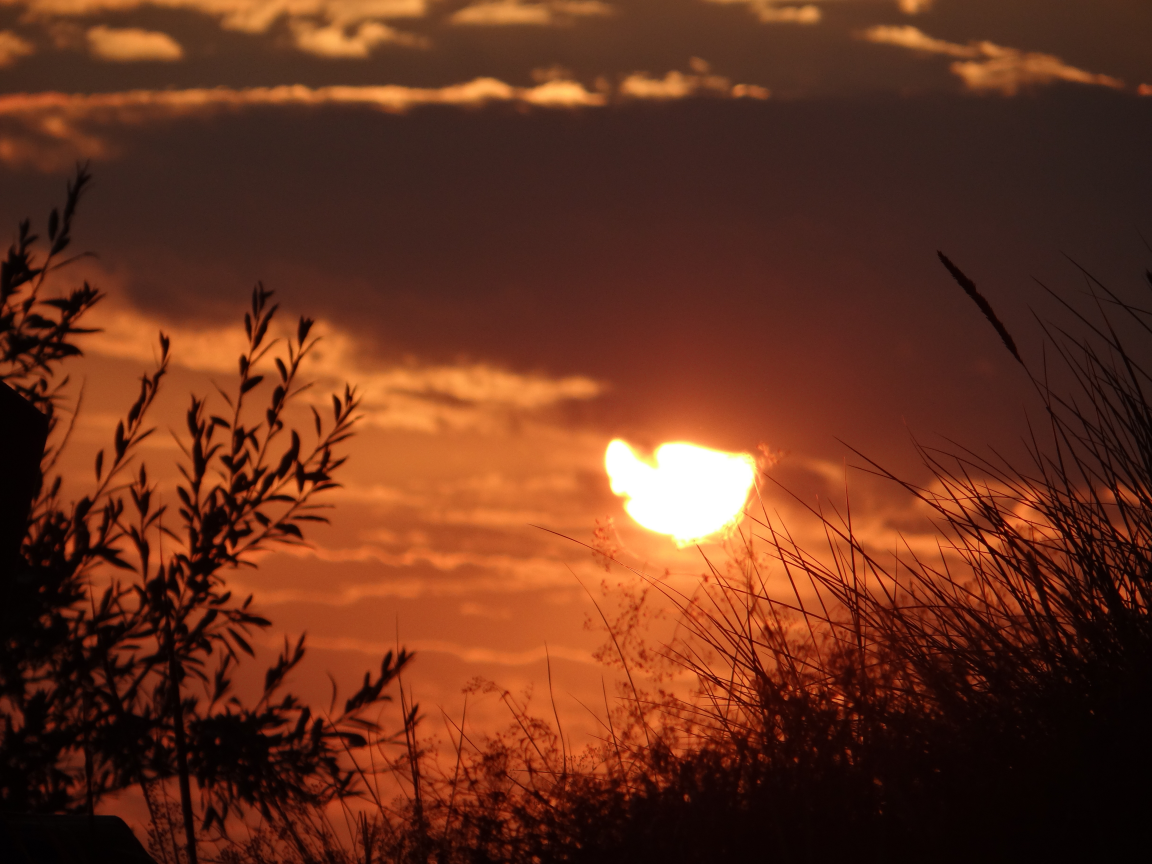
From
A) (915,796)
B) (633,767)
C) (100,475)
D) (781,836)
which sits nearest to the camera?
(781,836)

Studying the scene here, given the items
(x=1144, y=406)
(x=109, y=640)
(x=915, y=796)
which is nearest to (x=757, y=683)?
(x=915, y=796)

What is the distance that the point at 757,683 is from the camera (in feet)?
8.79

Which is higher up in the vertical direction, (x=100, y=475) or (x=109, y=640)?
(x=100, y=475)

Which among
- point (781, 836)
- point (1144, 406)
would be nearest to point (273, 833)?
point (781, 836)

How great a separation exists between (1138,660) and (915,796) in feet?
A: 2.25

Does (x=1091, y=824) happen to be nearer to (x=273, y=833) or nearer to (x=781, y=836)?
(x=781, y=836)

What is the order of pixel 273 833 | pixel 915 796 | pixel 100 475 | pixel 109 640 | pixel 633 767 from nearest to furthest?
pixel 915 796 → pixel 633 767 → pixel 273 833 → pixel 109 640 → pixel 100 475

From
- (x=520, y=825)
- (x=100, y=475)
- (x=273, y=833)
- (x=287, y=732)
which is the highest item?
(x=100, y=475)

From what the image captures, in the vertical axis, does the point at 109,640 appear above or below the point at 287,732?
above

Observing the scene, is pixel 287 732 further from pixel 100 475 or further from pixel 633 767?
pixel 633 767

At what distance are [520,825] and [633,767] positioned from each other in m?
0.34

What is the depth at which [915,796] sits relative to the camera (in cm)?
208

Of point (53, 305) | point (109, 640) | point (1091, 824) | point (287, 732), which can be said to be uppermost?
point (53, 305)

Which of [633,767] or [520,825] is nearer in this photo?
[520,825]
